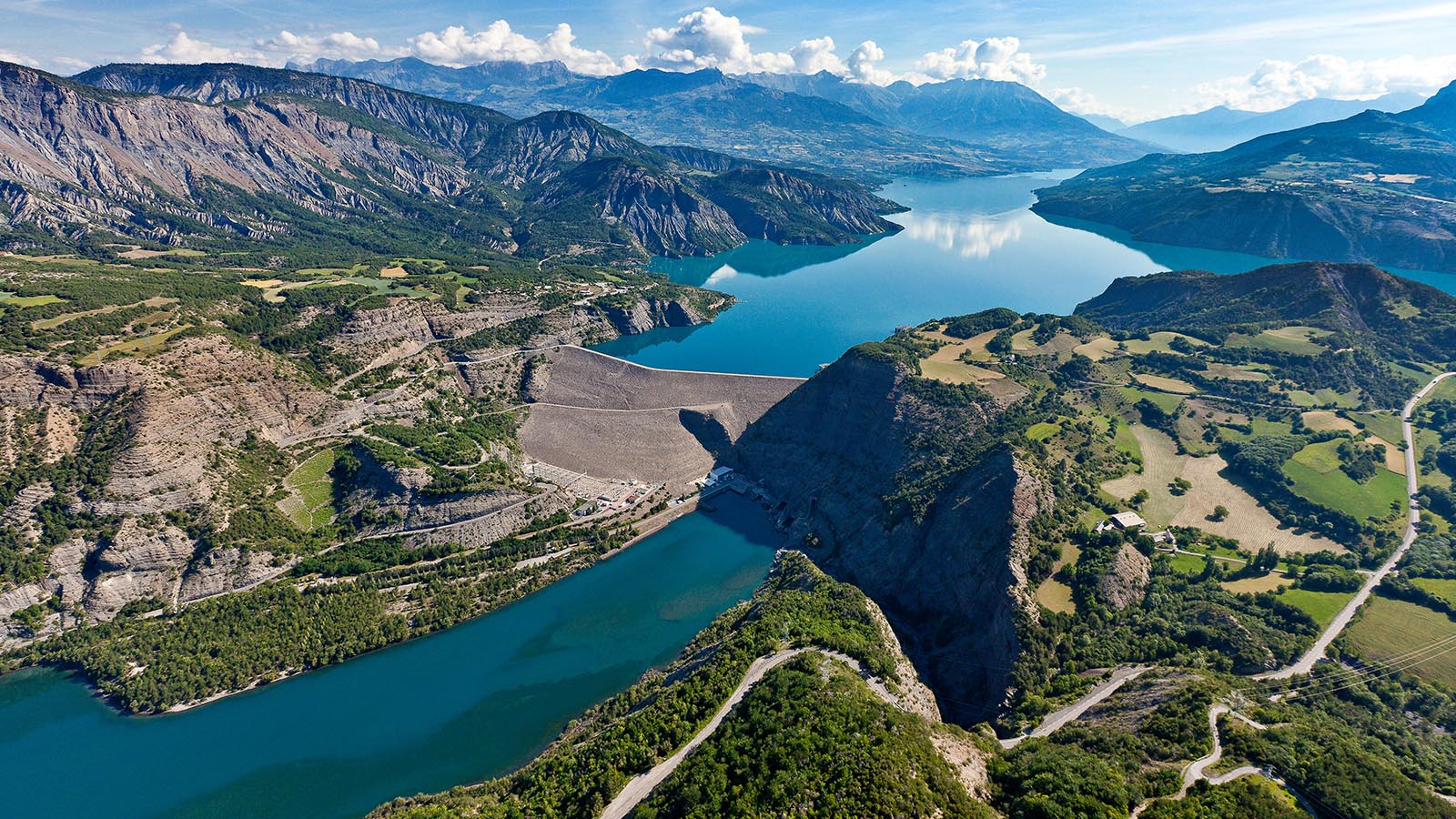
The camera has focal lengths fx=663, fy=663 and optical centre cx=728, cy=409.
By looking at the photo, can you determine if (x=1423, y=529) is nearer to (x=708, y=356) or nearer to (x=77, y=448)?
(x=708, y=356)

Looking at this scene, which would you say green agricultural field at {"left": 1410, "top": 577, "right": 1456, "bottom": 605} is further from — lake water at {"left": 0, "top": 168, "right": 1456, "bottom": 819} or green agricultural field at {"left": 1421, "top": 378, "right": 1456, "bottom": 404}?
lake water at {"left": 0, "top": 168, "right": 1456, "bottom": 819}

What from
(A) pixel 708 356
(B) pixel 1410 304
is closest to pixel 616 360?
(A) pixel 708 356

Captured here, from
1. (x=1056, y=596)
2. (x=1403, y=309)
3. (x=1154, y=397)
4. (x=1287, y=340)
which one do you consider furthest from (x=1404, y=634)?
(x=1403, y=309)

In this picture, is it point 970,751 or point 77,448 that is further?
point 77,448

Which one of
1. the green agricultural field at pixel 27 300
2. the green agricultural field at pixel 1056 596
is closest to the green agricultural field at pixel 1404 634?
the green agricultural field at pixel 1056 596

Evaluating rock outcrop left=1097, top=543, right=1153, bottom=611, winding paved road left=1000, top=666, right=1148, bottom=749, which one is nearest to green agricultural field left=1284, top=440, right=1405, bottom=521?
rock outcrop left=1097, top=543, right=1153, bottom=611

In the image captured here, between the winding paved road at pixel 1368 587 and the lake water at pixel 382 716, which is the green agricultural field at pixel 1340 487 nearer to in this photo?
the winding paved road at pixel 1368 587
